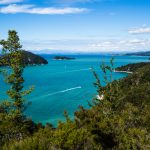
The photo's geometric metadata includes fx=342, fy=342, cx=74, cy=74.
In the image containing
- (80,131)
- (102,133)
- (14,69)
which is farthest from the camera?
(14,69)

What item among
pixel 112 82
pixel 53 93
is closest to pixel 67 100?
pixel 53 93

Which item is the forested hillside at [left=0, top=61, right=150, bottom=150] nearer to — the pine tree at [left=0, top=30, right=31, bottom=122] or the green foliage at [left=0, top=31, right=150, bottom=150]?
the green foliage at [left=0, top=31, right=150, bottom=150]

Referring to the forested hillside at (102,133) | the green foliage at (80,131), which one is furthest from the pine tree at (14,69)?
the forested hillside at (102,133)

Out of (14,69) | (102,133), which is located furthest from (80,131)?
(14,69)

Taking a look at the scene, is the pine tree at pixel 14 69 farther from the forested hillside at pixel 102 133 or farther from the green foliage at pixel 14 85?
the forested hillside at pixel 102 133

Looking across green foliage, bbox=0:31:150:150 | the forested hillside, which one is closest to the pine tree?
green foliage, bbox=0:31:150:150

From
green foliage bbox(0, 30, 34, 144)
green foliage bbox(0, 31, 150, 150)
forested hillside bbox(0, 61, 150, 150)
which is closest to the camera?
forested hillside bbox(0, 61, 150, 150)

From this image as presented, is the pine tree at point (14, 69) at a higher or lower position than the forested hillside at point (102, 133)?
higher

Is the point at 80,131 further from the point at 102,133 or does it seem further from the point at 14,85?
the point at 14,85

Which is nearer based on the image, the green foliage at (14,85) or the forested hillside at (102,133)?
the forested hillside at (102,133)

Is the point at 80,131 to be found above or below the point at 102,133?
above

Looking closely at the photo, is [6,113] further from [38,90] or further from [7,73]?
[38,90]
